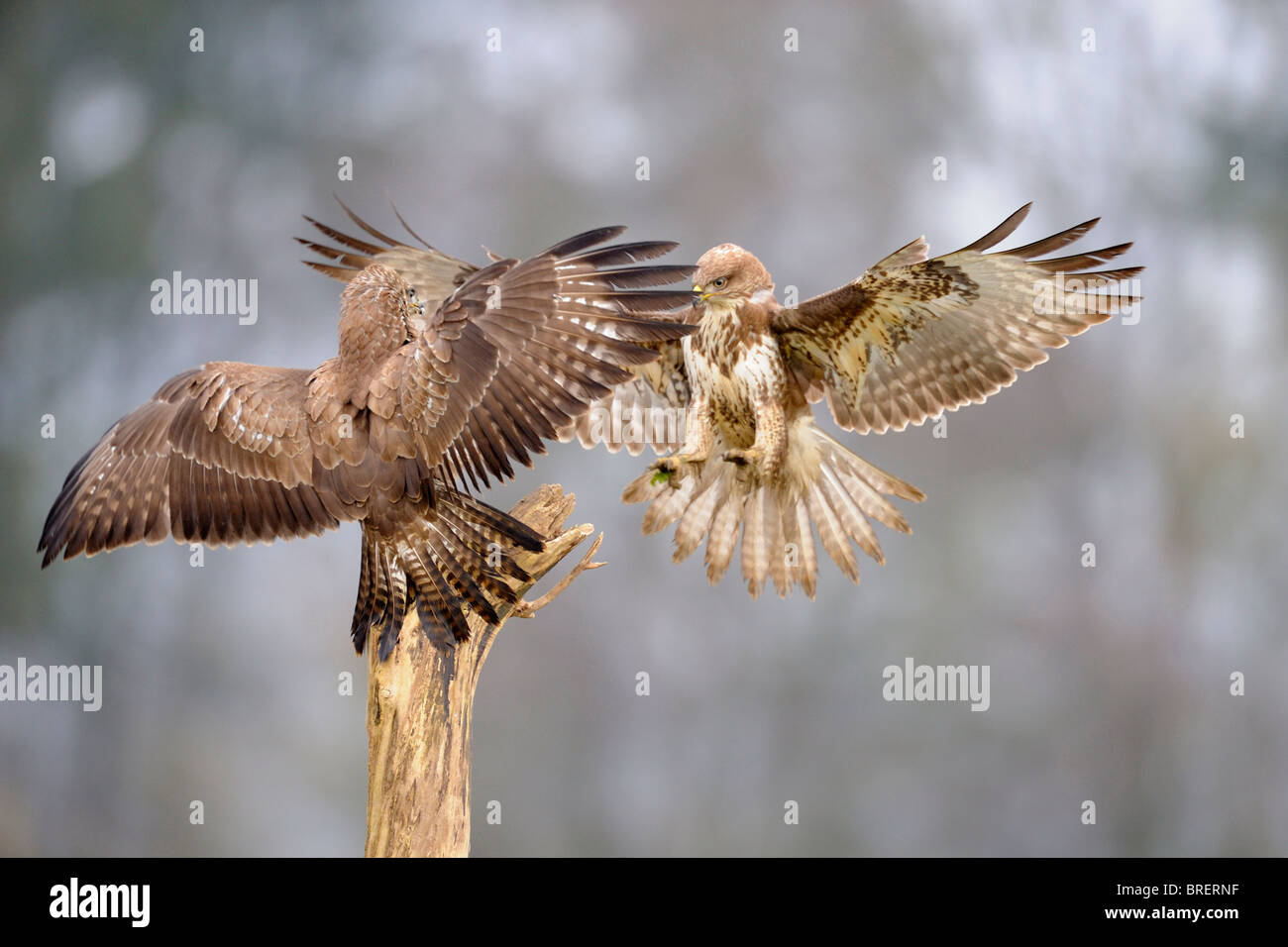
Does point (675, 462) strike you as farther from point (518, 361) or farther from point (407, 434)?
point (407, 434)

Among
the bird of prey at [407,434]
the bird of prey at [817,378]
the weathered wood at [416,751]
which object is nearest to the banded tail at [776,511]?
the bird of prey at [817,378]

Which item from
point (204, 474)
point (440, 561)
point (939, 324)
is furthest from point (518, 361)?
point (939, 324)

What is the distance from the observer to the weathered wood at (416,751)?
3.27m

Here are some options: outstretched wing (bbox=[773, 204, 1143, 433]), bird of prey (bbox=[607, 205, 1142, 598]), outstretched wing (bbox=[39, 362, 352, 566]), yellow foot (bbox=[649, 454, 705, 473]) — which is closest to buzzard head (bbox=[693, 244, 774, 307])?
bird of prey (bbox=[607, 205, 1142, 598])

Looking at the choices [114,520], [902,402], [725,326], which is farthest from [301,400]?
[902,402]

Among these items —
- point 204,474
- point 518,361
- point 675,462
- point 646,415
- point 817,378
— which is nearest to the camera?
point 518,361

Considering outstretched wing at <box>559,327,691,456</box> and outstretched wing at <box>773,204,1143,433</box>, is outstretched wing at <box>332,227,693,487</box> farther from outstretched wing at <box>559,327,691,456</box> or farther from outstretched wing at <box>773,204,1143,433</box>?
outstretched wing at <box>559,327,691,456</box>

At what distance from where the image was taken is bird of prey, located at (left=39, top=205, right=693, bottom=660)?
10.2ft

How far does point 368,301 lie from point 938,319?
177cm

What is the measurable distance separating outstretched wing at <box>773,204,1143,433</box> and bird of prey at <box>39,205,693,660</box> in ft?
2.46

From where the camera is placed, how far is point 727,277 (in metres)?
3.60

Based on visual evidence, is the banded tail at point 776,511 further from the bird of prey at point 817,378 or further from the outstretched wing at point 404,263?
the outstretched wing at point 404,263

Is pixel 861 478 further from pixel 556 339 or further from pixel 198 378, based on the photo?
pixel 198 378

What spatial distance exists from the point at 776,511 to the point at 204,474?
73.0 inches
